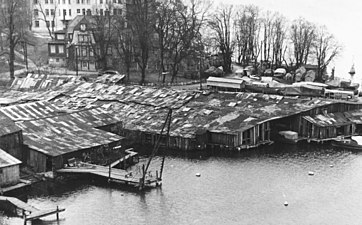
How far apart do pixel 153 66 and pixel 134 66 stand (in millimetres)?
4293

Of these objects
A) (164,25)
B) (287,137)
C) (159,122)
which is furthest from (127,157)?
(164,25)

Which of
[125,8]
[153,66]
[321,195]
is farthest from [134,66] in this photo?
[321,195]

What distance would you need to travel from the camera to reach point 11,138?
2248 inches

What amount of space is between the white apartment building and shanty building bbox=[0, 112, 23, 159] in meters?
71.9

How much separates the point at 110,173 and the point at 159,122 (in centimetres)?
1945

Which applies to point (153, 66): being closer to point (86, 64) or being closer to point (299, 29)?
point (86, 64)

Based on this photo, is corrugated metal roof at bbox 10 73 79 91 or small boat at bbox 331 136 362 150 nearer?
small boat at bbox 331 136 362 150

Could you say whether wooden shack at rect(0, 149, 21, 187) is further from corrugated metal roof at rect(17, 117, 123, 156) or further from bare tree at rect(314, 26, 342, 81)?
bare tree at rect(314, 26, 342, 81)

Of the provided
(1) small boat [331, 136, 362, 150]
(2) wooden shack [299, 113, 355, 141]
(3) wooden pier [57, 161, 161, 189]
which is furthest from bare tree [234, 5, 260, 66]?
(3) wooden pier [57, 161, 161, 189]

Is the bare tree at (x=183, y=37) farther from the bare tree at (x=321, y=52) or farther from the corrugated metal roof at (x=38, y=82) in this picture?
the bare tree at (x=321, y=52)

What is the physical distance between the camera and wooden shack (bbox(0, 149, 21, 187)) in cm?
5056

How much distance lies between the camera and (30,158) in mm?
57812

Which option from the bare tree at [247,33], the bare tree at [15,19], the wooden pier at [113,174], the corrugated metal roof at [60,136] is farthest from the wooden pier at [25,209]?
the bare tree at [247,33]

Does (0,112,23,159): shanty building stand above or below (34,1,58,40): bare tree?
below
